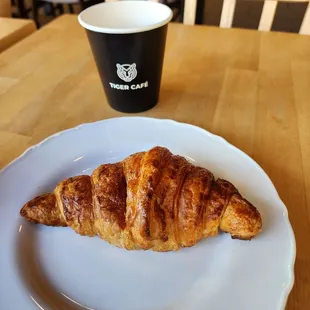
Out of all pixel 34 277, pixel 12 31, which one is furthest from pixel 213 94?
pixel 12 31

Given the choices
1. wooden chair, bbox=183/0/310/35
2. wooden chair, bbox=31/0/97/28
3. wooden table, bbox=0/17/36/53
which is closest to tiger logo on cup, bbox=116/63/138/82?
wooden table, bbox=0/17/36/53

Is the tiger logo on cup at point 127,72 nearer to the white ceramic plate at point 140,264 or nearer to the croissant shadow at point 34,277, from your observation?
the white ceramic plate at point 140,264

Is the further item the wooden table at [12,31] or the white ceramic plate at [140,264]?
the wooden table at [12,31]

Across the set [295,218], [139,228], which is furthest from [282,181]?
[139,228]

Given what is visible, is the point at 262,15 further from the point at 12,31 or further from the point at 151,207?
the point at 151,207

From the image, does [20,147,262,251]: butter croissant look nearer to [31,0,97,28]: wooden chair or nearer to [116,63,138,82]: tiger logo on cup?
[116,63,138,82]: tiger logo on cup

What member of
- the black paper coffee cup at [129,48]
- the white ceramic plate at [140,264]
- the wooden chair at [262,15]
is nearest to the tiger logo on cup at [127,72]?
the black paper coffee cup at [129,48]
